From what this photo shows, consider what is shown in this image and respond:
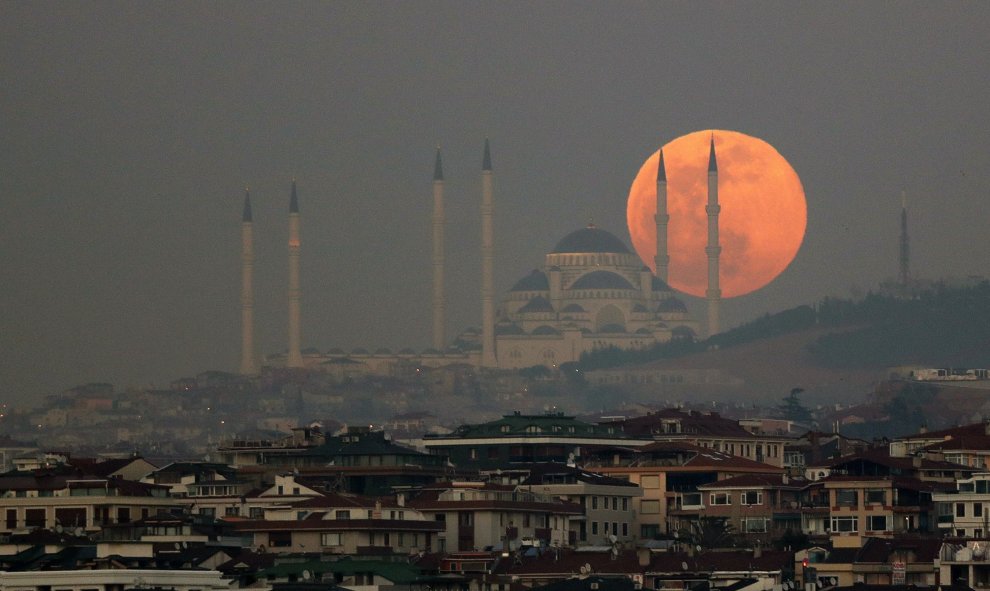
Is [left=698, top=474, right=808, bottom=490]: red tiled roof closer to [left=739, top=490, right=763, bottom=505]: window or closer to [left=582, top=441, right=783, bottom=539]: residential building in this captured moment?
[left=739, top=490, right=763, bottom=505]: window

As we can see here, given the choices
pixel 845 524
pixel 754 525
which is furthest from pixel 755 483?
pixel 845 524

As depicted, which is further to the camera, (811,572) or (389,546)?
(389,546)

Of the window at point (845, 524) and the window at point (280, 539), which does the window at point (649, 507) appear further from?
the window at point (280, 539)

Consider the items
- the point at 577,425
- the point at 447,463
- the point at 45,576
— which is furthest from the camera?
the point at 577,425

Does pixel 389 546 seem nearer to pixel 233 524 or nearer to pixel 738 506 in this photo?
pixel 233 524

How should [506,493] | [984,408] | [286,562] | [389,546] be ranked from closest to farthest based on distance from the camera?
[286,562] < [389,546] < [506,493] < [984,408]

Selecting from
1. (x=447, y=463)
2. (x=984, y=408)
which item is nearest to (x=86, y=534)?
(x=447, y=463)

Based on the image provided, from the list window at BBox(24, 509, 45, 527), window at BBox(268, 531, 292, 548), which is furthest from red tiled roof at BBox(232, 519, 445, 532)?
window at BBox(24, 509, 45, 527)

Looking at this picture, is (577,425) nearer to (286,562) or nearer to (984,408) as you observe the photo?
(286,562)
